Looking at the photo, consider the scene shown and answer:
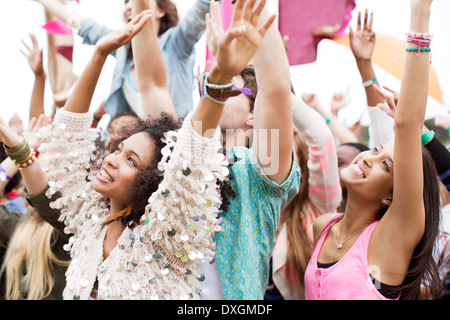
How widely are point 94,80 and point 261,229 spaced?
2.40ft

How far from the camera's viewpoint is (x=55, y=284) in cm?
212

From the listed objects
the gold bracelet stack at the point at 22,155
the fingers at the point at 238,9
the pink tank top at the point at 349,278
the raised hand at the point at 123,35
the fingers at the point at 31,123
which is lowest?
the pink tank top at the point at 349,278

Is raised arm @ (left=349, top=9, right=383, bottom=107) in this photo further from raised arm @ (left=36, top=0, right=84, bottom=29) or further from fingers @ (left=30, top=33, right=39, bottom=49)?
fingers @ (left=30, top=33, right=39, bottom=49)

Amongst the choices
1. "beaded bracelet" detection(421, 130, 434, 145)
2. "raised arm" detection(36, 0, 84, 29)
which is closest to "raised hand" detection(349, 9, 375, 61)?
"beaded bracelet" detection(421, 130, 434, 145)

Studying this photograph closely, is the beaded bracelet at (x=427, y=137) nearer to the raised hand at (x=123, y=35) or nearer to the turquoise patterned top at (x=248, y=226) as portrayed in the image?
the turquoise patterned top at (x=248, y=226)

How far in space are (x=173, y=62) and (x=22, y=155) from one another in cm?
97

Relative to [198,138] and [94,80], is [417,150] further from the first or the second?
[94,80]

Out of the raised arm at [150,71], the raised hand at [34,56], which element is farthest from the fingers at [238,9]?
the raised hand at [34,56]

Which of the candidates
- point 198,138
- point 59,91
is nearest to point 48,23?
point 59,91

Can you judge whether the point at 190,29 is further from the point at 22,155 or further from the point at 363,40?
the point at 22,155

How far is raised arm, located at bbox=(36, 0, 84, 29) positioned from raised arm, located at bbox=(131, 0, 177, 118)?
2.75 feet

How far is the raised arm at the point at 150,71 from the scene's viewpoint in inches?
69.9

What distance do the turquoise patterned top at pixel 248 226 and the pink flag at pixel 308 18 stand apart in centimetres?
122
